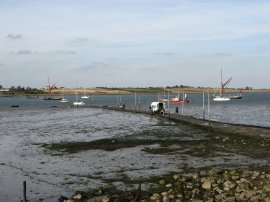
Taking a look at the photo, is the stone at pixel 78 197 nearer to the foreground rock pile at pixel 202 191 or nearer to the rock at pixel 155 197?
the foreground rock pile at pixel 202 191

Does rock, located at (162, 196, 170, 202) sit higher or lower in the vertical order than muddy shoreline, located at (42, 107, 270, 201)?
higher

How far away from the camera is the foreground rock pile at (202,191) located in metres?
22.8

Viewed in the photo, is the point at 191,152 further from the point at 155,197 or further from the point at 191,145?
the point at 155,197

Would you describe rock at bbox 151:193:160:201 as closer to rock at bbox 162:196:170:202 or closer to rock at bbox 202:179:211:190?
rock at bbox 162:196:170:202

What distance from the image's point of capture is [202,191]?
24.2 meters

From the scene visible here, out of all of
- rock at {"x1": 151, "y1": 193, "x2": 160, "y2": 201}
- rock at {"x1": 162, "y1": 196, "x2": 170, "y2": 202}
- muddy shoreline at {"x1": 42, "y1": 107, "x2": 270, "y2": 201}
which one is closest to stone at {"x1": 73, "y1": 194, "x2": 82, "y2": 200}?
muddy shoreline at {"x1": 42, "y1": 107, "x2": 270, "y2": 201}

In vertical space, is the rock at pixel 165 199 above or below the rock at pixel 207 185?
below

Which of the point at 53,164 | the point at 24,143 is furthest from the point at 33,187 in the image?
the point at 24,143

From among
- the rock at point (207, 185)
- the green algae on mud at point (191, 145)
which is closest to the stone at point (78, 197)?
the rock at point (207, 185)

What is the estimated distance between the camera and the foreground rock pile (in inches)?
897

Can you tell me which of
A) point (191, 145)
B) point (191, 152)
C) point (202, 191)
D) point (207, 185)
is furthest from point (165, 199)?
point (191, 145)

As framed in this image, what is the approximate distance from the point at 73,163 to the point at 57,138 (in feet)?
69.2

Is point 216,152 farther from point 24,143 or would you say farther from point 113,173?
point 24,143

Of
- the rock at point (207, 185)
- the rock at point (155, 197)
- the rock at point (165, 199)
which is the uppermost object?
the rock at point (207, 185)
